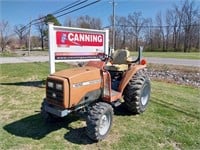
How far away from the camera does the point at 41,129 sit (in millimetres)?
4605

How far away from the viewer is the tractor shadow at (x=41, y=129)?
168 inches

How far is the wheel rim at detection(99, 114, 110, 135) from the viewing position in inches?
163

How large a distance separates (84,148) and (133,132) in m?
1.16

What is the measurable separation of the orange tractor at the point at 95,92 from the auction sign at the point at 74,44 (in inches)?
96.5

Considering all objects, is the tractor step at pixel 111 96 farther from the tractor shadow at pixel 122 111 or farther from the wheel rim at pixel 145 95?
the wheel rim at pixel 145 95

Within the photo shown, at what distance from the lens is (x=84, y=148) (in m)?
3.88

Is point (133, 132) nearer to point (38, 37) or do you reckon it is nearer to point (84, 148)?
point (84, 148)

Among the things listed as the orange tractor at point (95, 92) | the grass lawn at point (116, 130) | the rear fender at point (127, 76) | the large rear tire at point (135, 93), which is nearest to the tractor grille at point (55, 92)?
the orange tractor at point (95, 92)

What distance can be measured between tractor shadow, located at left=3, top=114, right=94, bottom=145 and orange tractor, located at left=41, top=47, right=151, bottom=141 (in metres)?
0.21

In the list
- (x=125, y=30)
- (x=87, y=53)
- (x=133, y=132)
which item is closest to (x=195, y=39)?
(x=125, y=30)

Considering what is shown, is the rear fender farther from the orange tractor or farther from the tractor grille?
the tractor grille

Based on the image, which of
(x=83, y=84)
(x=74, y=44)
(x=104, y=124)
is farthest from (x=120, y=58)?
(x=74, y=44)

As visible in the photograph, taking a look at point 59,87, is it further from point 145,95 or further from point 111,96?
point 145,95

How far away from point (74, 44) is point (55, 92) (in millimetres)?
4471
